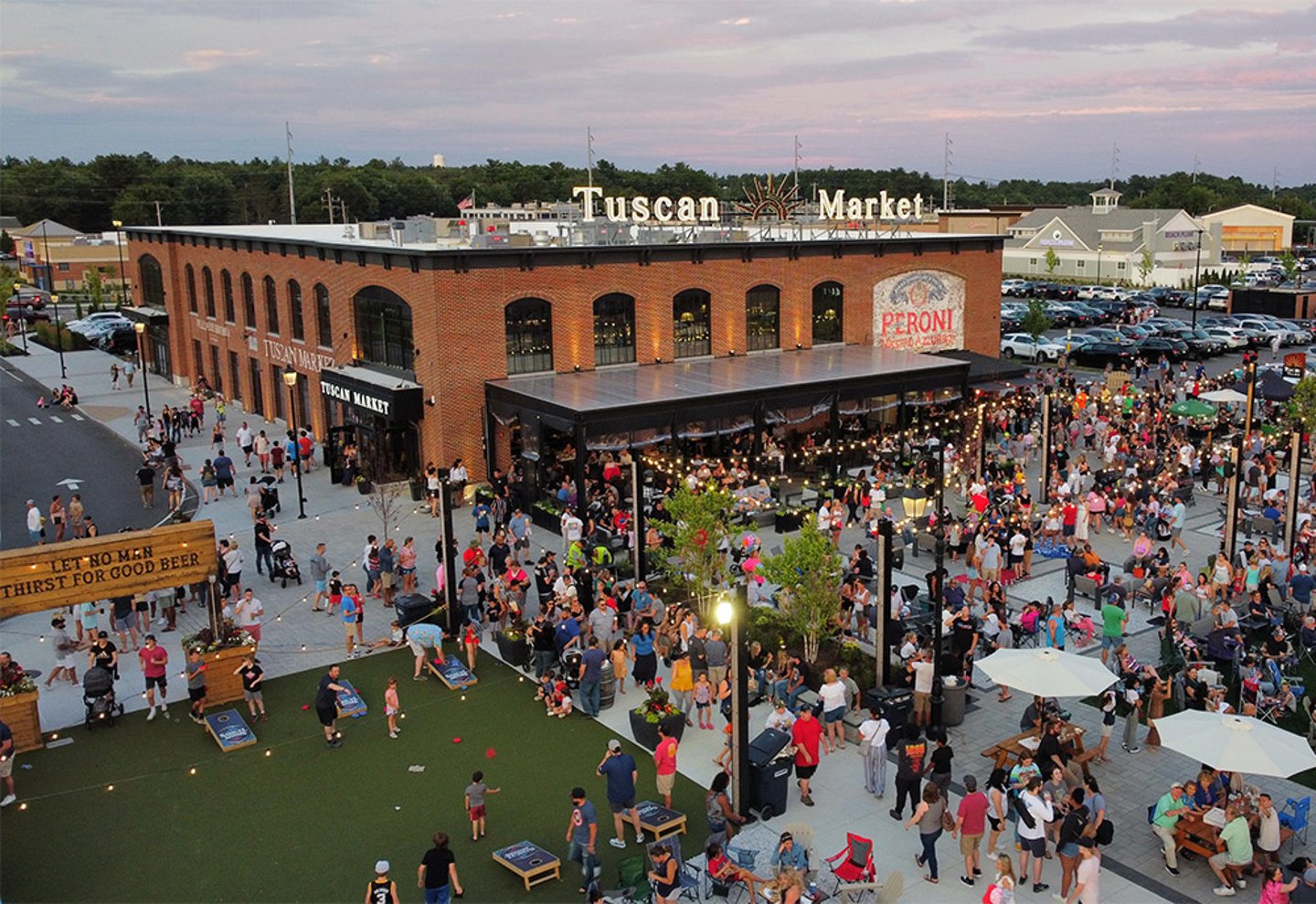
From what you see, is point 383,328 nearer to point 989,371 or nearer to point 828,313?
point 828,313

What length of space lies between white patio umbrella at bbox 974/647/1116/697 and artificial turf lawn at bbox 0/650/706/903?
4790 millimetres

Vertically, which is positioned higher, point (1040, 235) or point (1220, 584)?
point (1040, 235)

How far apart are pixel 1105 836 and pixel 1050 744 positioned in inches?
65.4

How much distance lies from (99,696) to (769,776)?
37.0 ft

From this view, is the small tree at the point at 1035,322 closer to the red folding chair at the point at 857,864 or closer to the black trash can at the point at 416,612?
the black trash can at the point at 416,612

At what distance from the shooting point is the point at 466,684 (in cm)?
2038

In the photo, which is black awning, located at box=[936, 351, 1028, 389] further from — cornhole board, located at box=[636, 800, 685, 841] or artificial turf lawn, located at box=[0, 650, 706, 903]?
cornhole board, located at box=[636, 800, 685, 841]

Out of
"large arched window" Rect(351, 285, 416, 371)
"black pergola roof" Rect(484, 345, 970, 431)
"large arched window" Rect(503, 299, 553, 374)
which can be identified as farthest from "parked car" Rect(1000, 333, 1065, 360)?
"large arched window" Rect(351, 285, 416, 371)

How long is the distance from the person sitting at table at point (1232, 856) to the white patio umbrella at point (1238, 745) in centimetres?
67

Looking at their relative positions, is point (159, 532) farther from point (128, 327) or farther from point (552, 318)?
point (128, 327)

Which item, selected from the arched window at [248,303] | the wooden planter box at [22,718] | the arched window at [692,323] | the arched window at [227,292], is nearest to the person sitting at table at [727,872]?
the wooden planter box at [22,718]

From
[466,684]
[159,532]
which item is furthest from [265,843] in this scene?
[159,532]

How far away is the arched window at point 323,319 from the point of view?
1547 inches

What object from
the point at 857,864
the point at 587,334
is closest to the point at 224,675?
the point at 857,864
